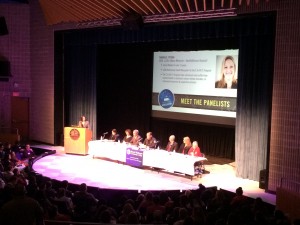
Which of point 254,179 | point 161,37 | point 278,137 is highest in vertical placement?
point 161,37

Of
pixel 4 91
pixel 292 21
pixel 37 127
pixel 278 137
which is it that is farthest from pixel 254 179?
pixel 4 91

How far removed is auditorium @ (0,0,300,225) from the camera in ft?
23.9

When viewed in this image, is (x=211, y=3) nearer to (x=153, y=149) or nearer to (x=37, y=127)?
(x=153, y=149)

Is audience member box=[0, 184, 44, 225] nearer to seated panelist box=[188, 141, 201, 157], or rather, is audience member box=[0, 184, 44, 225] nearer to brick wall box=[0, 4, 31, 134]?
seated panelist box=[188, 141, 201, 157]

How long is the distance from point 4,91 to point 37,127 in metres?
1.97

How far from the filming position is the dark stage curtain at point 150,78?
10.9 m

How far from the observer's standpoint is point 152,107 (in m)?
15.4

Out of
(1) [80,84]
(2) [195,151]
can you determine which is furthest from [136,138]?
(1) [80,84]

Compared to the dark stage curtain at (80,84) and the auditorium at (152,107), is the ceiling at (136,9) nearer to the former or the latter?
the auditorium at (152,107)

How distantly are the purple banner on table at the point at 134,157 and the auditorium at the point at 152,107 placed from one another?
0.14ft

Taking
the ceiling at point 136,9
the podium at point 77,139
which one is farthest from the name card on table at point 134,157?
the ceiling at point 136,9

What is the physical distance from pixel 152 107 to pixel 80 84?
296 cm

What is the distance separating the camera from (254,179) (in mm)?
11102

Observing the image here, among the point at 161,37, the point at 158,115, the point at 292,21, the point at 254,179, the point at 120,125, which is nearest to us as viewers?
the point at 292,21
